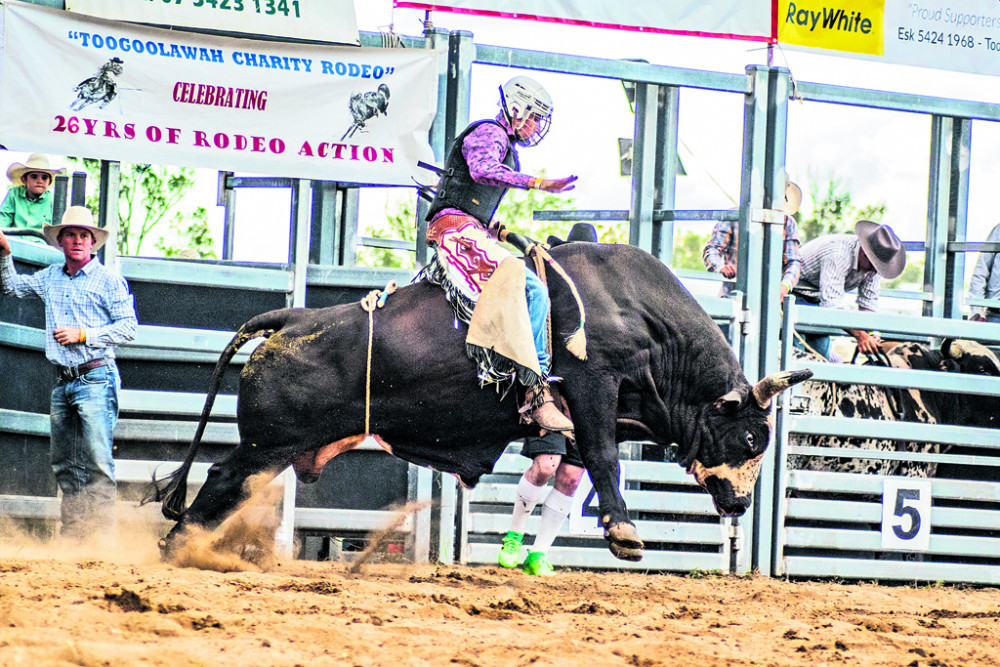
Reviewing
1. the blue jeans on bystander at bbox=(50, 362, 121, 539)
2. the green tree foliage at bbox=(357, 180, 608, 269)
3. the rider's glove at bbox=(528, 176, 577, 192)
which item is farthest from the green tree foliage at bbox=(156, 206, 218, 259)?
the rider's glove at bbox=(528, 176, 577, 192)

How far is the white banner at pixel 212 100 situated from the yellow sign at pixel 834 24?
2578 mm

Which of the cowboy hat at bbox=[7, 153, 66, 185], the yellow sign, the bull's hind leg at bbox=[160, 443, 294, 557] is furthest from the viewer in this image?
the yellow sign

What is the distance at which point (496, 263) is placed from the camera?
603 centimetres

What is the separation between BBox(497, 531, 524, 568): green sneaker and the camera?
6523mm

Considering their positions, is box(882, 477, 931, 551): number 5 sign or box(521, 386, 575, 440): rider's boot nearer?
box(521, 386, 575, 440): rider's boot

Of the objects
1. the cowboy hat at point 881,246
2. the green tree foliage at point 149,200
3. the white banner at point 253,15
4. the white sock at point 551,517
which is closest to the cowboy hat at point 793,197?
the cowboy hat at point 881,246

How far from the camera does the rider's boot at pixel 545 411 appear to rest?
612cm

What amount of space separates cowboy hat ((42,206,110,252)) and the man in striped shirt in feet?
15.3

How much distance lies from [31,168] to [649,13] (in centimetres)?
407

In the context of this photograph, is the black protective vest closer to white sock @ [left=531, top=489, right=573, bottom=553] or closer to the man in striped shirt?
white sock @ [left=531, top=489, right=573, bottom=553]

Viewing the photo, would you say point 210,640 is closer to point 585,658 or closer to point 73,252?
point 585,658

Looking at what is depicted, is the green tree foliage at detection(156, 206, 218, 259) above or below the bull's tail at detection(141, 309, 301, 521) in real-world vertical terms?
above

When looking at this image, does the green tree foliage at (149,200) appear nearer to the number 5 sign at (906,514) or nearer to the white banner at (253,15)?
the white banner at (253,15)

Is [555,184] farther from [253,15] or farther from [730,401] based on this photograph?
[253,15]
